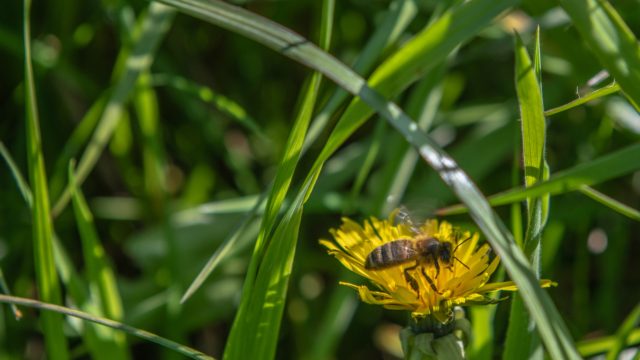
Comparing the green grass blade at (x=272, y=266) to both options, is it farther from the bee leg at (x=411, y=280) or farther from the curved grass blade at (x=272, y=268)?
the bee leg at (x=411, y=280)

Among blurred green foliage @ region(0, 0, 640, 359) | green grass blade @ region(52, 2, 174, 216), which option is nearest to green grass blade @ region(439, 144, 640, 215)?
blurred green foliage @ region(0, 0, 640, 359)

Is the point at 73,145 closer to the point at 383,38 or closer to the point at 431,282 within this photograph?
the point at 383,38

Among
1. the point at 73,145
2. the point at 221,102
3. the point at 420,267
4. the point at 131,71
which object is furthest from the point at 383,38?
the point at 73,145

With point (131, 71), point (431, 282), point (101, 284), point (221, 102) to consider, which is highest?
point (131, 71)

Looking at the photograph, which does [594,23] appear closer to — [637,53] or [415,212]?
[637,53]

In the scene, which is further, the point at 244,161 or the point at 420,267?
the point at 244,161

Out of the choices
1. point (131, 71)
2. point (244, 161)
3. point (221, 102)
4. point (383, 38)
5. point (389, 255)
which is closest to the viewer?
point (389, 255)

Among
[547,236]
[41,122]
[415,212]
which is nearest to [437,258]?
[415,212]
